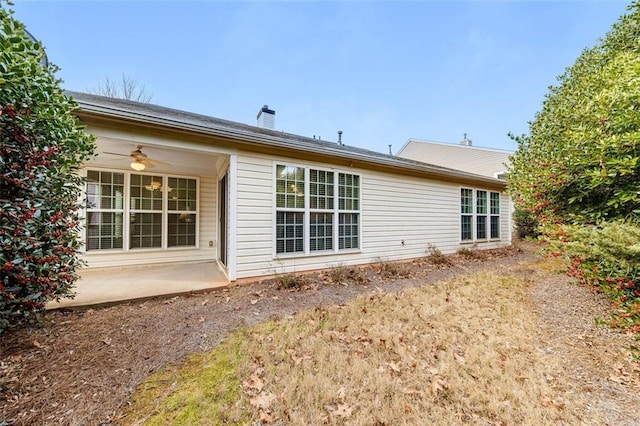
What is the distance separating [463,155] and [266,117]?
12993mm

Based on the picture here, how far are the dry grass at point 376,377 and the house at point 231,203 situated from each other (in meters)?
2.26

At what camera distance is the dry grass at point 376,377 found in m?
1.94

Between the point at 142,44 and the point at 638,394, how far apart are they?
15.5m

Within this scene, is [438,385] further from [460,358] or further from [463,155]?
[463,155]

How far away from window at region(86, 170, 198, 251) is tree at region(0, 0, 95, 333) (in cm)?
352

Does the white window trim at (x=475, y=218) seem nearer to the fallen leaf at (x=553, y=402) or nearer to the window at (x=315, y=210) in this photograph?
the window at (x=315, y=210)

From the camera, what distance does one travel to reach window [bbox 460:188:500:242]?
8.99m

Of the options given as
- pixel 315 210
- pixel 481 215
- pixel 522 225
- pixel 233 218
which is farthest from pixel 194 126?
pixel 522 225

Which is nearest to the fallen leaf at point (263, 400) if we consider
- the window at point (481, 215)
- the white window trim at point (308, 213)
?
the white window trim at point (308, 213)

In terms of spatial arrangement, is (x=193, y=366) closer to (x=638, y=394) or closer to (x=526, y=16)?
(x=638, y=394)

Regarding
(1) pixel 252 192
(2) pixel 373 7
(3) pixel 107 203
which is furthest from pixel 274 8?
(3) pixel 107 203

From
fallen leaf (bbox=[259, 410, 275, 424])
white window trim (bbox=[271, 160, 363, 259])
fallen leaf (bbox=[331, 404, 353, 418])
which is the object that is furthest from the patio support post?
fallen leaf (bbox=[331, 404, 353, 418])

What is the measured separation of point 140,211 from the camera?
636 cm

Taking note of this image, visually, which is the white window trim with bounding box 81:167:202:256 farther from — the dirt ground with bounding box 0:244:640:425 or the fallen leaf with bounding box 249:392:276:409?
the fallen leaf with bounding box 249:392:276:409
